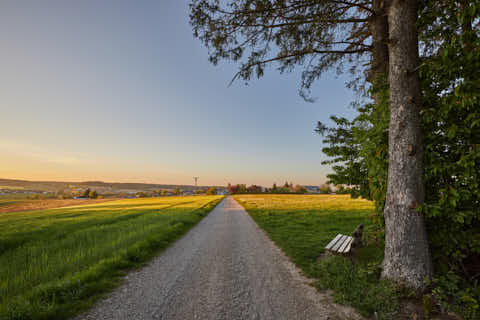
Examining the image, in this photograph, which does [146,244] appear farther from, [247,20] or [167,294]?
[247,20]

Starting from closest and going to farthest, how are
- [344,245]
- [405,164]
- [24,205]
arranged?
1. [405,164]
2. [344,245]
3. [24,205]

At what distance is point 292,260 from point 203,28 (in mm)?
7657

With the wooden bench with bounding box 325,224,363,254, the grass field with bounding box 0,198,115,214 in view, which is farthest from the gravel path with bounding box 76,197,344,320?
the grass field with bounding box 0,198,115,214

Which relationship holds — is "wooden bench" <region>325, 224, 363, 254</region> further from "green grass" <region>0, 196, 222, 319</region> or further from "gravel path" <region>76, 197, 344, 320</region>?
"green grass" <region>0, 196, 222, 319</region>

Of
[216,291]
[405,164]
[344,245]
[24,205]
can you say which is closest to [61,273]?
[216,291]

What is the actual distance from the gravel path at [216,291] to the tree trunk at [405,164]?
181cm

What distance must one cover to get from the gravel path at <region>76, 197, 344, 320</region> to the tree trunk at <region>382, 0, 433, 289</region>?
1.81 meters

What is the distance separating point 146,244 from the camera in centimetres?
649

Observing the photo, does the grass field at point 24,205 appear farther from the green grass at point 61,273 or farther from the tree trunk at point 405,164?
the tree trunk at point 405,164

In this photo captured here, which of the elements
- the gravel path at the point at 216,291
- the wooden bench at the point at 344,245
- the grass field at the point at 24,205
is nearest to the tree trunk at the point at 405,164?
the wooden bench at the point at 344,245

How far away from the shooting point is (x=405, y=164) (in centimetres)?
355

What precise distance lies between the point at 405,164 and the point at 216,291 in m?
4.75

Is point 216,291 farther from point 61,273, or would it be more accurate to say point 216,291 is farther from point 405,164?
point 405,164

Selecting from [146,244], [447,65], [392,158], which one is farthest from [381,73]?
[146,244]
